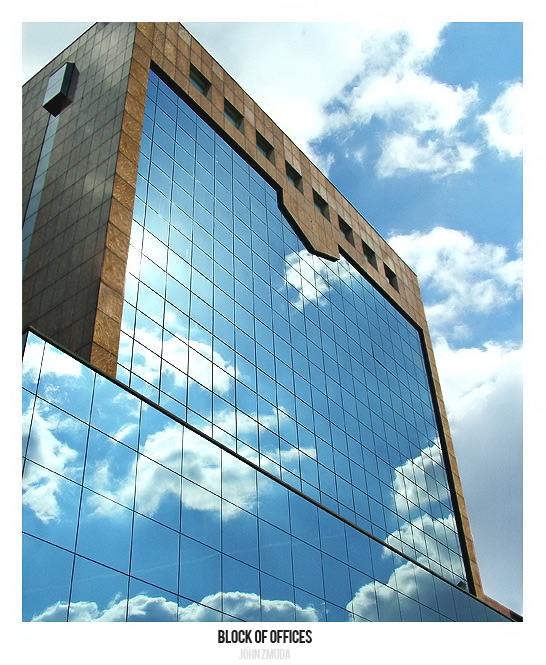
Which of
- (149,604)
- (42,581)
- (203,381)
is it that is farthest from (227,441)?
(42,581)

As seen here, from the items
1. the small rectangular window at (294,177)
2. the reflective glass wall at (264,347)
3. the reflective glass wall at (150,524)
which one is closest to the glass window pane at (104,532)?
the reflective glass wall at (150,524)

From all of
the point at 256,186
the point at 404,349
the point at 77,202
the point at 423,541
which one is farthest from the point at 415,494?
the point at 77,202

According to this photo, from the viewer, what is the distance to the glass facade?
21.5m

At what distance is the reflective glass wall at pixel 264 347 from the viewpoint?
3225cm

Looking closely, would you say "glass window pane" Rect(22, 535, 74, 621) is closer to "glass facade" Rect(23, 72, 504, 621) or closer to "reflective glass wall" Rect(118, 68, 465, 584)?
"glass facade" Rect(23, 72, 504, 621)

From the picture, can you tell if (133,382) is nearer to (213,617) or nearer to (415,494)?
(213,617)

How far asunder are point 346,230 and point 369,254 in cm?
419

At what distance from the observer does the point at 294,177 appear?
54.1 m

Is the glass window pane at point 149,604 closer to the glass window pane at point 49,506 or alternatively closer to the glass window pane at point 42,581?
the glass window pane at point 42,581

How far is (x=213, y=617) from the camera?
24125 millimetres

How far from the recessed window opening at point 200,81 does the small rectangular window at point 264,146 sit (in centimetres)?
560

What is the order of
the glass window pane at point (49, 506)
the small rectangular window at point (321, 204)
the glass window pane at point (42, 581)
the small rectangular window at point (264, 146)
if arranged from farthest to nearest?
the small rectangular window at point (321, 204), the small rectangular window at point (264, 146), the glass window pane at point (49, 506), the glass window pane at point (42, 581)

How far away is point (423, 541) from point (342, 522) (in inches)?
577

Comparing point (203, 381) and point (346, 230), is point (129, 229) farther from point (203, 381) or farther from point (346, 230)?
point (346, 230)
